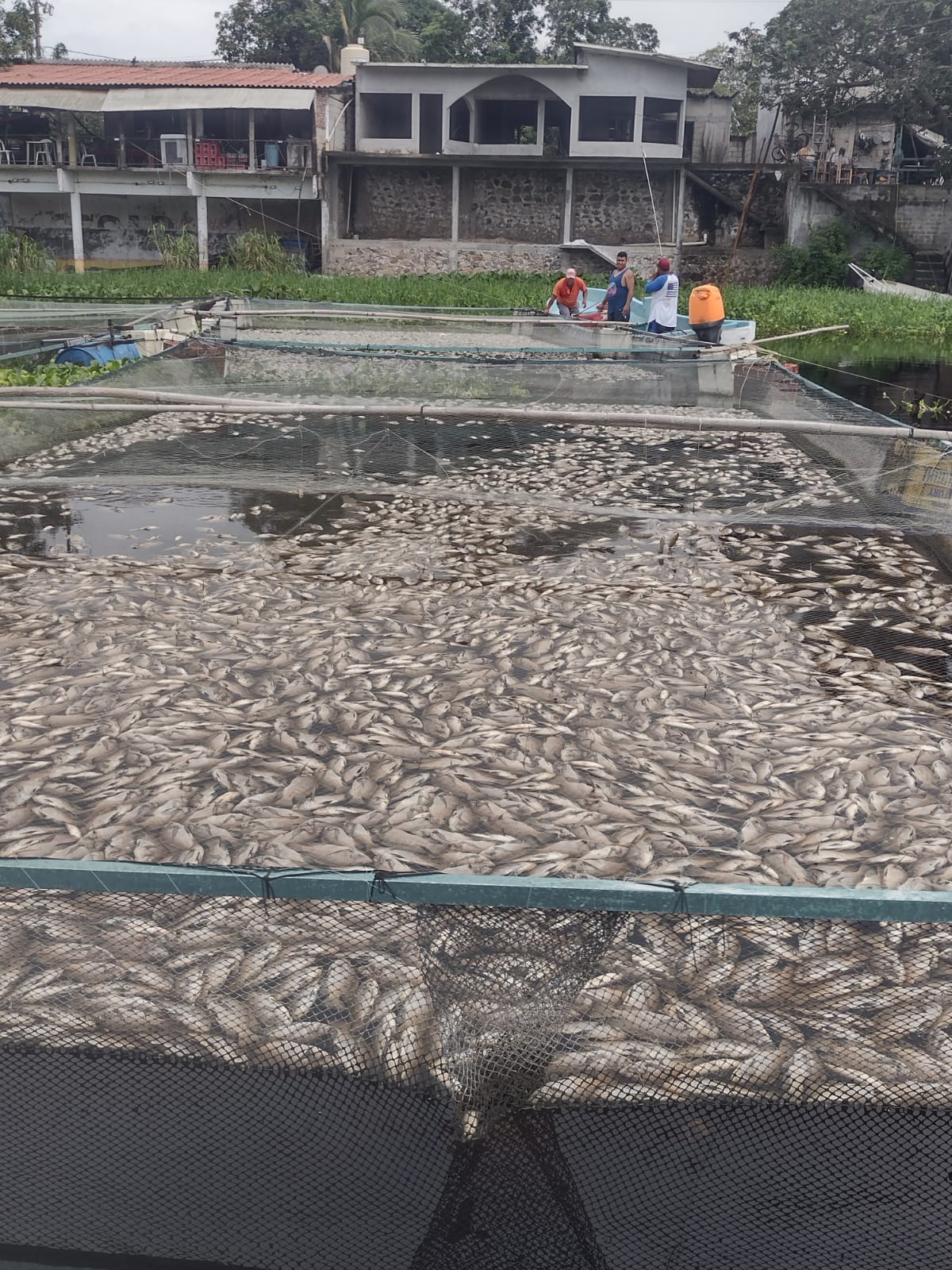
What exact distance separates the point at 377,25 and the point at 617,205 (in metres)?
13.2

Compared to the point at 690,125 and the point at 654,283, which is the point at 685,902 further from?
the point at 690,125

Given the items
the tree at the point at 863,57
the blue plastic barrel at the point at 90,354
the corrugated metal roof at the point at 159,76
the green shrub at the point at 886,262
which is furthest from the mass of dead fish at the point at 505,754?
the tree at the point at 863,57

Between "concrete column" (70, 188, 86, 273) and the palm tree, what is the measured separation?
13.4 meters

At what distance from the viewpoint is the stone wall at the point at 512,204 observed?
1292 inches

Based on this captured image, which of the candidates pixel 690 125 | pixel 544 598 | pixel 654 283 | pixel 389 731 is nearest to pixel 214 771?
pixel 389 731

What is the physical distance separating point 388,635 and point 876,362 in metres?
18.1

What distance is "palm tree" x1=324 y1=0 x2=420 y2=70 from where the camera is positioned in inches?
1518

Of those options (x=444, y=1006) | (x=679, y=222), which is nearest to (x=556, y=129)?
(x=679, y=222)

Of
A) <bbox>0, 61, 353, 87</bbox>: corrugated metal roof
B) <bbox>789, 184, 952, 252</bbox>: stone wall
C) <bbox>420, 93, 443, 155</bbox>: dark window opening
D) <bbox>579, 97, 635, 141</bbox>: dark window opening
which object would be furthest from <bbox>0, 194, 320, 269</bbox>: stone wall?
<bbox>789, 184, 952, 252</bbox>: stone wall

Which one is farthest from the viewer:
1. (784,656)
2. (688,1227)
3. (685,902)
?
(784,656)

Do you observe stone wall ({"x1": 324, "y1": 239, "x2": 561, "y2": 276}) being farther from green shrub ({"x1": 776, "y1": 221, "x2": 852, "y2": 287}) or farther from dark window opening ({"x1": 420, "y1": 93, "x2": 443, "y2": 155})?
green shrub ({"x1": 776, "y1": 221, "x2": 852, "y2": 287})

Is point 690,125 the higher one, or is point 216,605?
point 690,125

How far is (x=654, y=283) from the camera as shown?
611 inches

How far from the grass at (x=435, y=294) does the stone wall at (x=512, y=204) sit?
664 cm
